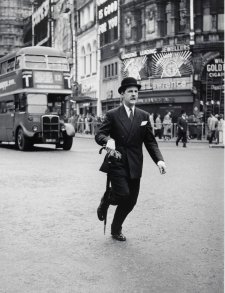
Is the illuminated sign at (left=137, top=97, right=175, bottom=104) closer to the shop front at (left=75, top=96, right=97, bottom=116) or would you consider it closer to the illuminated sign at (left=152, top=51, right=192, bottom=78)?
the illuminated sign at (left=152, top=51, right=192, bottom=78)

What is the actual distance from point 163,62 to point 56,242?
34.7 meters

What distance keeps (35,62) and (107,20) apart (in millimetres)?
26167

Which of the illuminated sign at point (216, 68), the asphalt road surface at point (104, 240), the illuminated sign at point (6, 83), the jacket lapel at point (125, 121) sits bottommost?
the asphalt road surface at point (104, 240)

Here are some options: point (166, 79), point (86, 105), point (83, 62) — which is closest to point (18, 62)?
point (166, 79)

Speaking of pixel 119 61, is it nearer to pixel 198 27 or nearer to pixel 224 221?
pixel 198 27

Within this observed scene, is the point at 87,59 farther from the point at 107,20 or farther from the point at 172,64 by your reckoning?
the point at 172,64

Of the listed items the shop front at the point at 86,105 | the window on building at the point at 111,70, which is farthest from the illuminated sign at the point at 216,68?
the shop front at the point at 86,105

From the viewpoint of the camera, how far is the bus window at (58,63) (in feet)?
77.7

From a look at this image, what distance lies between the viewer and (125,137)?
6.24m

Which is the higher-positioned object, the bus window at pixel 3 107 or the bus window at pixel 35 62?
the bus window at pixel 35 62

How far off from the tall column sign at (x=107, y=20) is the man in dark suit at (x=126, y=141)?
135 ft

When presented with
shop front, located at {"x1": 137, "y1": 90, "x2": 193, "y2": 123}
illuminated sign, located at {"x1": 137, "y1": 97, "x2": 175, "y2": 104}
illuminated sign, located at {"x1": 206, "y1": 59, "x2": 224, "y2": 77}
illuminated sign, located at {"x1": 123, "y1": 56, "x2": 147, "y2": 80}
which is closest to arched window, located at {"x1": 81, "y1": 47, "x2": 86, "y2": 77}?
illuminated sign, located at {"x1": 123, "y1": 56, "x2": 147, "y2": 80}

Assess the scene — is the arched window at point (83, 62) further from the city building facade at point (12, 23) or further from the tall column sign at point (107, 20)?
the city building facade at point (12, 23)

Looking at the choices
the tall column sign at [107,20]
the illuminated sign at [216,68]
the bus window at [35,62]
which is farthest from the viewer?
the tall column sign at [107,20]
